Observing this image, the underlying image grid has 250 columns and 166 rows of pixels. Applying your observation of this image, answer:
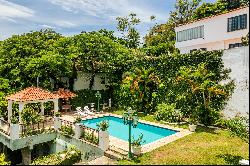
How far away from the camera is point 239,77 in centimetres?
2178

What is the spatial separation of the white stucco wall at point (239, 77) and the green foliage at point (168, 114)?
437cm

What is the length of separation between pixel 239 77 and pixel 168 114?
734 centimetres

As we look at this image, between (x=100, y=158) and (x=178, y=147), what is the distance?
513cm

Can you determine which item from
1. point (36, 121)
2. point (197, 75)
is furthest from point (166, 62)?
point (36, 121)

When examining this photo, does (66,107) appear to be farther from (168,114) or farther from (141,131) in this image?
(168,114)

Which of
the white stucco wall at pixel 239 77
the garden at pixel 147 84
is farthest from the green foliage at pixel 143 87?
the white stucco wall at pixel 239 77

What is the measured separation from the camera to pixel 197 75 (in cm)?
2314

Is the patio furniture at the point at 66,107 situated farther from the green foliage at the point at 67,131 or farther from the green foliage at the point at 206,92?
the green foliage at the point at 206,92

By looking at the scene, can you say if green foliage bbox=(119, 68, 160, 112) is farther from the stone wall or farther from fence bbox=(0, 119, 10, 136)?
fence bbox=(0, 119, 10, 136)

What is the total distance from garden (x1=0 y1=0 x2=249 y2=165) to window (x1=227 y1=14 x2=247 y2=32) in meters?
6.53

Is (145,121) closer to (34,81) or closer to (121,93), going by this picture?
(121,93)

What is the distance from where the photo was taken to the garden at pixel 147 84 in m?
17.1

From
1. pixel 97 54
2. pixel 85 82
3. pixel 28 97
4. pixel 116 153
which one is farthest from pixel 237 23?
pixel 28 97

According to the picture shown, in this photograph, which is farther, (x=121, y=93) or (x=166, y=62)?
(x=121, y=93)
